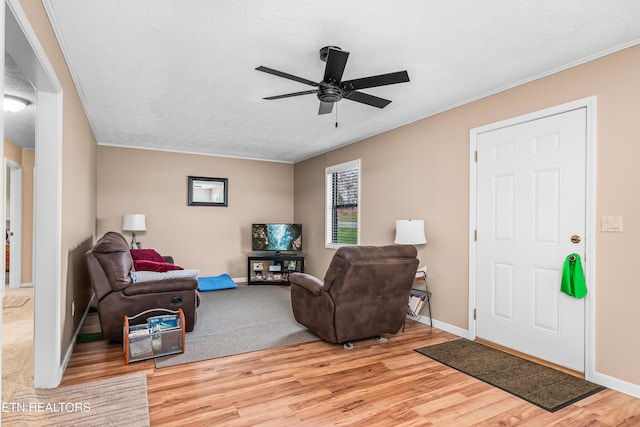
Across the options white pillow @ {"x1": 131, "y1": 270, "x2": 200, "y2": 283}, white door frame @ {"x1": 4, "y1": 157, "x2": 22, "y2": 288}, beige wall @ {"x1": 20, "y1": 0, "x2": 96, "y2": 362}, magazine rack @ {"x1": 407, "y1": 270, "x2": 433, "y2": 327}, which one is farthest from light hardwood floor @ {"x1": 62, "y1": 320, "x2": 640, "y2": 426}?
white door frame @ {"x1": 4, "y1": 157, "x2": 22, "y2": 288}

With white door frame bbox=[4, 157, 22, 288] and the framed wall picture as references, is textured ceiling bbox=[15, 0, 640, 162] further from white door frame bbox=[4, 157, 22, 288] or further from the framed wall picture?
white door frame bbox=[4, 157, 22, 288]

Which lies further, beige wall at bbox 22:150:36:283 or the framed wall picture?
the framed wall picture

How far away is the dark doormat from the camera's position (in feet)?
8.28

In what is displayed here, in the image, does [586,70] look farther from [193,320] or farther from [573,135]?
[193,320]

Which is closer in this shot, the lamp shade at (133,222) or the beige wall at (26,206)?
the lamp shade at (133,222)

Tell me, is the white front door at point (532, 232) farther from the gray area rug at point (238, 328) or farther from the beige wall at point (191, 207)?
the beige wall at point (191, 207)

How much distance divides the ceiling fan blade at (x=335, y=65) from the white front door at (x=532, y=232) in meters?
1.83

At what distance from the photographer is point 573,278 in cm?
287

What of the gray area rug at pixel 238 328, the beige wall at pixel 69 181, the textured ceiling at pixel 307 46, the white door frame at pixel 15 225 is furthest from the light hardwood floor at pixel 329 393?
the white door frame at pixel 15 225

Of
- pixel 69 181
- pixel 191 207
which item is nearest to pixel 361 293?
pixel 69 181

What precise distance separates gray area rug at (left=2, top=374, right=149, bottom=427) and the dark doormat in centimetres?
232

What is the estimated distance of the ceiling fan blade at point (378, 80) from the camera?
8.54ft

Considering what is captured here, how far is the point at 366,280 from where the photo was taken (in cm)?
325

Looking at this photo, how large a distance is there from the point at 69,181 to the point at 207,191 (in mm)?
3764
